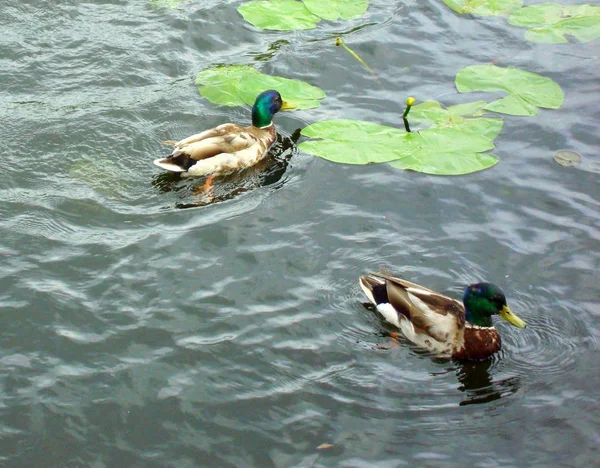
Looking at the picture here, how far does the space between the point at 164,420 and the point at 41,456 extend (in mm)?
928

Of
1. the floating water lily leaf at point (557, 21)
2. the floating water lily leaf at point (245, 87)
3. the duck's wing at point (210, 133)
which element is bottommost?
the duck's wing at point (210, 133)

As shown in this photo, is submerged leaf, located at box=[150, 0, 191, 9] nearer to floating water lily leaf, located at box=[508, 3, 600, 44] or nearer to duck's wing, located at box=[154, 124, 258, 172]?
duck's wing, located at box=[154, 124, 258, 172]

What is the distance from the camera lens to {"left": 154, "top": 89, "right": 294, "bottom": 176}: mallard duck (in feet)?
31.2

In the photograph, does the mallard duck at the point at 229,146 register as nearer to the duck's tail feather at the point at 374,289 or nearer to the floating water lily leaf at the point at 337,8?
the floating water lily leaf at the point at 337,8

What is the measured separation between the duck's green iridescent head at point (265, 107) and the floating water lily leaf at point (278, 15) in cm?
213

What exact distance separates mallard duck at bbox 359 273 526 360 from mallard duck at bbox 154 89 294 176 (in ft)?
9.28

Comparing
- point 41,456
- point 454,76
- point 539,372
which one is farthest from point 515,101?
point 41,456

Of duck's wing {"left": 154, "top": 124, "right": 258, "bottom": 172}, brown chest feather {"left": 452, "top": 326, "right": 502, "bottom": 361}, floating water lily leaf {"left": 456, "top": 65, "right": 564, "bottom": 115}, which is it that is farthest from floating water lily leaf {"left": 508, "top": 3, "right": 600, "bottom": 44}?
brown chest feather {"left": 452, "top": 326, "right": 502, "bottom": 361}

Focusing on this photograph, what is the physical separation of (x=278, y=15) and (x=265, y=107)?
2.55 metres

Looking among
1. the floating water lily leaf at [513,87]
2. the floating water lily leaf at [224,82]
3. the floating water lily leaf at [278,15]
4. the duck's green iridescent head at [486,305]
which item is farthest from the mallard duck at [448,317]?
the floating water lily leaf at [278,15]

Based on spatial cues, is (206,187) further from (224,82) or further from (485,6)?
(485,6)

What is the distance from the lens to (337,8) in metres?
12.5

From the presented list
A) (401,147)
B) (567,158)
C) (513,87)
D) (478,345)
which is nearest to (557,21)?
(513,87)

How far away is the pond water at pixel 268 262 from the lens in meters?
6.74
